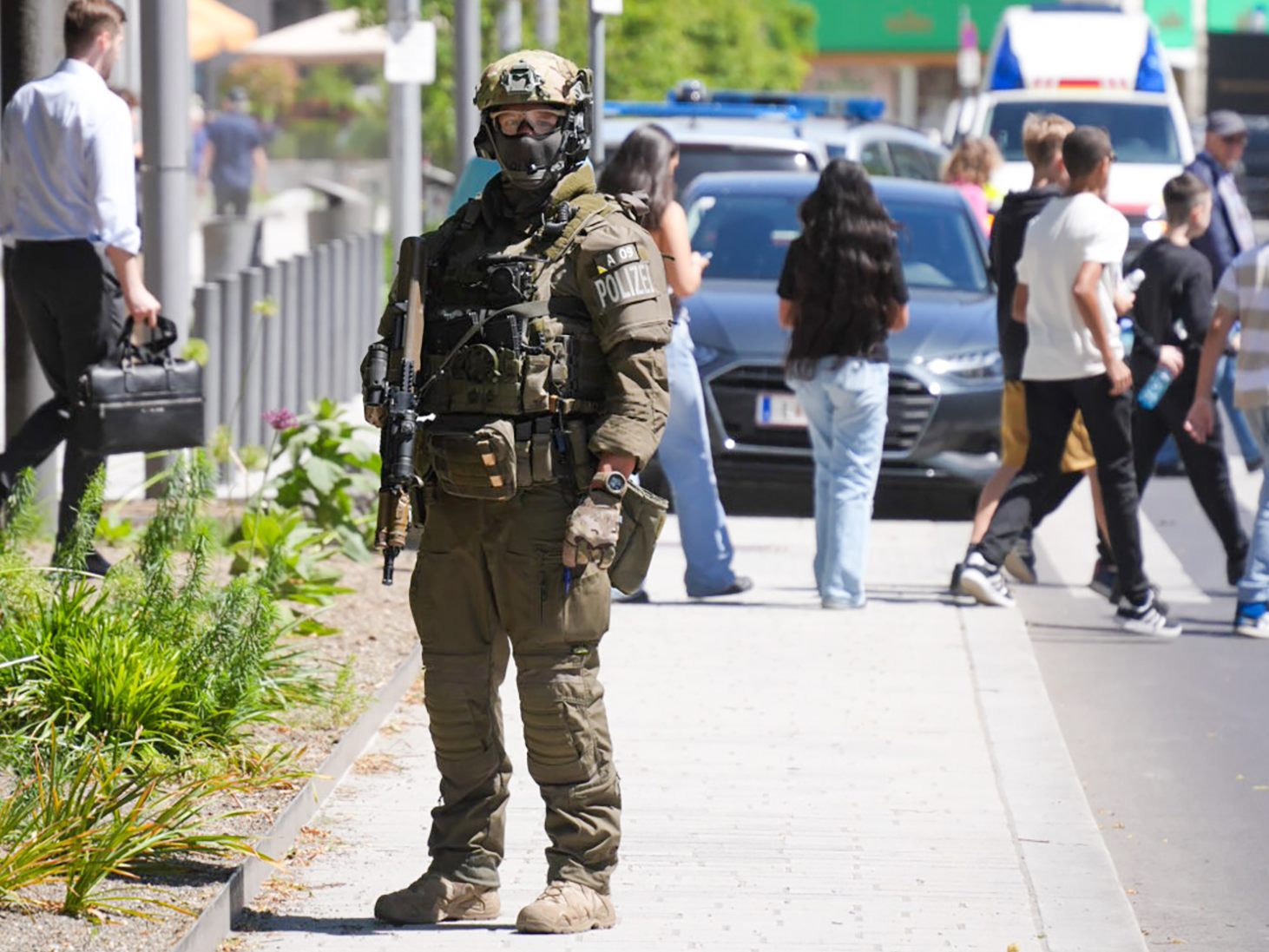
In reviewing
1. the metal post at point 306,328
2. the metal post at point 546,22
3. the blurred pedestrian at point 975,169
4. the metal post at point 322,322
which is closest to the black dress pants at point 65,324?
the metal post at point 306,328

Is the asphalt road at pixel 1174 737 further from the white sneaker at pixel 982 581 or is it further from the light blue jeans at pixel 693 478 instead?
the light blue jeans at pixel 693 478

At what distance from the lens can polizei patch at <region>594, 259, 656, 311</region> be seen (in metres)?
4.89

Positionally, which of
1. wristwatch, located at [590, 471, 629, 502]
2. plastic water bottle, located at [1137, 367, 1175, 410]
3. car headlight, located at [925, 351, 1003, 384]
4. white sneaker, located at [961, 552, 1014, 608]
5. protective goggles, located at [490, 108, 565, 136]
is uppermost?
protective goggles, located at [490, 108, 565, 136]

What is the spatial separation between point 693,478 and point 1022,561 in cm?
178

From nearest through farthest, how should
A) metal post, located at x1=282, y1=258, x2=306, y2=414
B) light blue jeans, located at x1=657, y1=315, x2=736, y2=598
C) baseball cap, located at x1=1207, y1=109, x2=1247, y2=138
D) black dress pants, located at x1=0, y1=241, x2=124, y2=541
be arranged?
black dress pants, located at x1=0, y1=241, x2=124, y2=541, light blue jeans, located at x1=657, y1=315, x2=736, y2=598, baseball cap, located at x1=1207, y1=109, x2=1247, y2=138, metal post, located at x1=282, y1=258, x2=306, y2=414

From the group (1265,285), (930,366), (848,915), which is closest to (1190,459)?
(1265,285)

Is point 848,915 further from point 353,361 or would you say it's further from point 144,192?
point 353,361

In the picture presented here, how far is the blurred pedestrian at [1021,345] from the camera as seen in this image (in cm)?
952

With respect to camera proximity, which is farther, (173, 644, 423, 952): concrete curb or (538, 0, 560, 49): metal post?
(538, 0, 560, 49): metal post

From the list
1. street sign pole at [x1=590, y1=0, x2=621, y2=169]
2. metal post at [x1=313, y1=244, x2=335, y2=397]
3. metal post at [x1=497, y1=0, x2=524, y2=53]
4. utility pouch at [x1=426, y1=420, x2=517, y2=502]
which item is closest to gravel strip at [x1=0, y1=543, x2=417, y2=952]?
utility pouch at [x1=426, y1=420, x2=517, y2=502]

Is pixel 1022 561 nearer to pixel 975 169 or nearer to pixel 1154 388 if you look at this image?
pixel 1154 388

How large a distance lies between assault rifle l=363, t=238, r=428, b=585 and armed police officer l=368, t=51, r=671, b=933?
0.02m

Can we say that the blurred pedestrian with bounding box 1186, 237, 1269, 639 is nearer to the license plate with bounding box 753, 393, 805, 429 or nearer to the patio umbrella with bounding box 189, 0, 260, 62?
the license plate with bounding box 753, 393, 805, 429

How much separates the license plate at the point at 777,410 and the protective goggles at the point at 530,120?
6.38 meters
